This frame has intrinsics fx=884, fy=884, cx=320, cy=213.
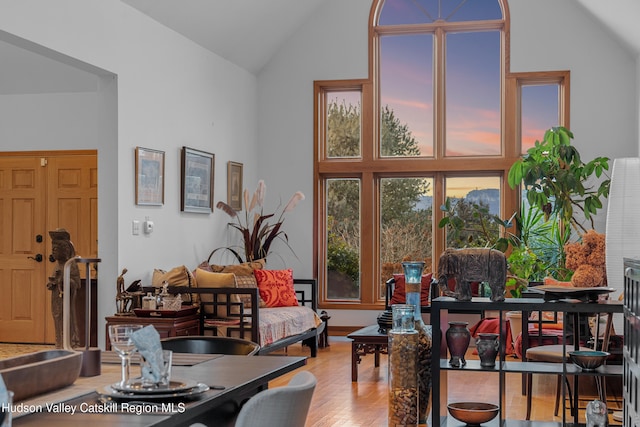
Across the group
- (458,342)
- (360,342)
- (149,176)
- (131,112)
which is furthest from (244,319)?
(458,342)

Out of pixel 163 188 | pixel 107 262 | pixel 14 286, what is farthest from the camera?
pixel 14 286

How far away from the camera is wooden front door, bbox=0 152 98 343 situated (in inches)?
359

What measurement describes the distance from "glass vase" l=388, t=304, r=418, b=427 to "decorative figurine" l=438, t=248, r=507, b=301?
30cm

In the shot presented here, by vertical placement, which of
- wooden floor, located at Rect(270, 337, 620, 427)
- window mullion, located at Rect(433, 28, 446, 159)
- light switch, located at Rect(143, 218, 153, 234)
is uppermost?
window mullion, located at Rect(433, 28, 446, 159)

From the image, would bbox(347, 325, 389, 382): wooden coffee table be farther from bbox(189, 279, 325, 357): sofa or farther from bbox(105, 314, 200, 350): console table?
bbox(105, 314, 200, 350): console table

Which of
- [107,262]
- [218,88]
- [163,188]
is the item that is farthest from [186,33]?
[107,262]

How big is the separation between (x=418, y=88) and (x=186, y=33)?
3152 millimetres

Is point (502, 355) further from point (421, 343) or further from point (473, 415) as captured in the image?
point (421, 343)

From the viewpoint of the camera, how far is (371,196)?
34.9ft

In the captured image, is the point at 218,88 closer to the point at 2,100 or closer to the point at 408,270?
the point at 2,100

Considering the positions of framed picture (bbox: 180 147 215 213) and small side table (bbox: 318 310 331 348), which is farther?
small side table (bbox: 318 310 331 348)

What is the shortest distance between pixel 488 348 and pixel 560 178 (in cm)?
492

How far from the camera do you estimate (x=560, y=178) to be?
9289 millimetres

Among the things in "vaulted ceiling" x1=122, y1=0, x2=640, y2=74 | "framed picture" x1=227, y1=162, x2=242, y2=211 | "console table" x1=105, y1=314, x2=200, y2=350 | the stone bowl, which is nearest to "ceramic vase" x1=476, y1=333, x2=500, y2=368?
the stone bowl
